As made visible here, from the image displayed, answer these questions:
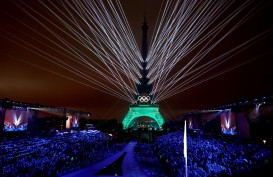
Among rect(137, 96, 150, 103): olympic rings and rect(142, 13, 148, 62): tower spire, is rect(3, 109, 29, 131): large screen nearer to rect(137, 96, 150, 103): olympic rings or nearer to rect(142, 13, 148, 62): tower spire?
rect(137, 96, 150, 103): olympic rings

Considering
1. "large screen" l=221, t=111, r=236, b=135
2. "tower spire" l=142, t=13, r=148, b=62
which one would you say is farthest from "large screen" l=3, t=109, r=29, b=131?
"tower spire" l=142, t=13, r=148, b=62

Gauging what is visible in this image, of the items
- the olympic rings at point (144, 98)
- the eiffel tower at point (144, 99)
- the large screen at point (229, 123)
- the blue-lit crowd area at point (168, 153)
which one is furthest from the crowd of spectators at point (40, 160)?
the olympic rings at point (144, 98)

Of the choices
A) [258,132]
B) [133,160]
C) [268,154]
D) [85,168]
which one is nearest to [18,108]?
[85,168]

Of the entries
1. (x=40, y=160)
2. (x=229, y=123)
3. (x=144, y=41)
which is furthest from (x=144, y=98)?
(x=40, y=160)

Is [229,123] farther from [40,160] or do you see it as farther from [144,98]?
[144,98]

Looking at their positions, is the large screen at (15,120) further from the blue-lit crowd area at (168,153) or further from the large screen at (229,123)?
the large screen at (229,123)

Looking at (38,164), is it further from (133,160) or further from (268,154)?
(268,154)

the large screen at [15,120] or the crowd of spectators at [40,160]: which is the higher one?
the large screen at [15,120]

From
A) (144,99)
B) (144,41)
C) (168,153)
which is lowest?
(168,153)
